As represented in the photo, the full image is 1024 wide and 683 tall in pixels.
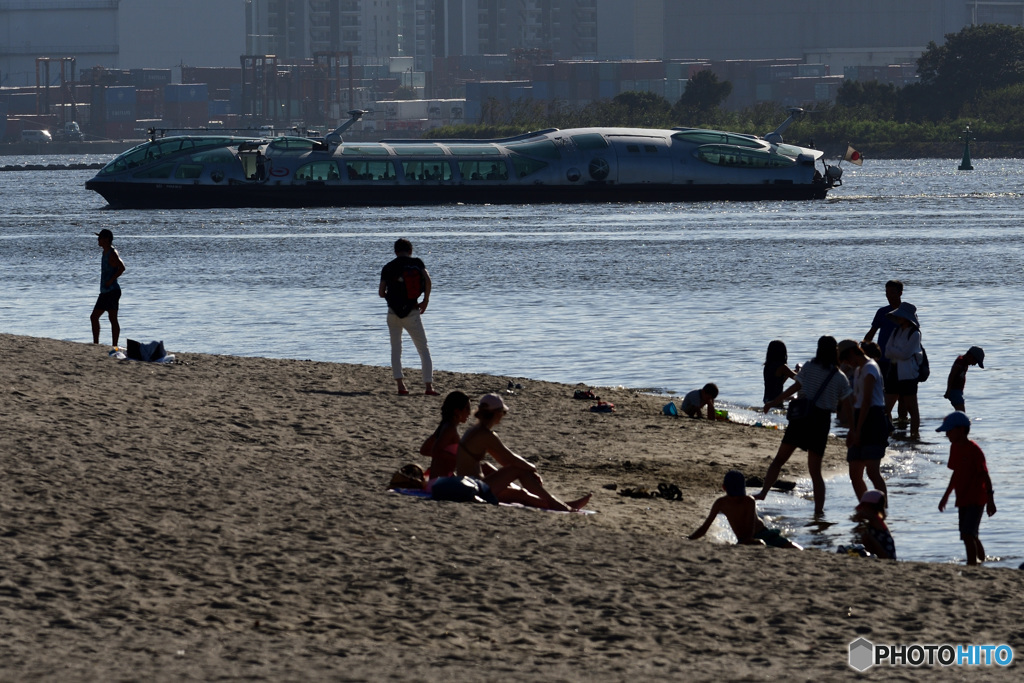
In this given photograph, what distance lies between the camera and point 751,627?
947 cm

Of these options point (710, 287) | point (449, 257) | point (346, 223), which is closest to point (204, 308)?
point (710, 287)

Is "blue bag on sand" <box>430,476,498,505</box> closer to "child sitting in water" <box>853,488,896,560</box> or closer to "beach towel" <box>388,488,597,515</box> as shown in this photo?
"beach towel" <box>388,488,597,515</box>

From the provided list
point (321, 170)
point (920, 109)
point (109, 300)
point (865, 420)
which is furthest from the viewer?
point (920, 109)

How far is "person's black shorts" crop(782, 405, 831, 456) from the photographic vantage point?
14352 mm

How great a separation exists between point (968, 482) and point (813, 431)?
212 cm

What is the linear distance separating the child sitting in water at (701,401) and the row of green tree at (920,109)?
514 ft

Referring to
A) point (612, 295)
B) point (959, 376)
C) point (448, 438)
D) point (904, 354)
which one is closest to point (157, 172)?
point (612, 295)

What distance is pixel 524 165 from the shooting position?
91.8 metres

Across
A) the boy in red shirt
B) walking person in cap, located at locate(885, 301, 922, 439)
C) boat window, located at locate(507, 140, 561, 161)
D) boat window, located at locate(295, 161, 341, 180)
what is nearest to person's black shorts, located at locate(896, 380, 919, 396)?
walking person in cap, located at locate(885, 301, 922, 439)

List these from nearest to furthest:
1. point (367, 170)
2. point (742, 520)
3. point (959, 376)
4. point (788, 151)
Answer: point (742, 520) < point (959, 376) < point (367, 170) < point (788, 151)

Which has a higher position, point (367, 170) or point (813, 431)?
point (367, 170)

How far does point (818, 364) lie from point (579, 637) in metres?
5.74

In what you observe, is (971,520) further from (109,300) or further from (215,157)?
(215,157)

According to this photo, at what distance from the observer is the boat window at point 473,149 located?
90.4 metres
